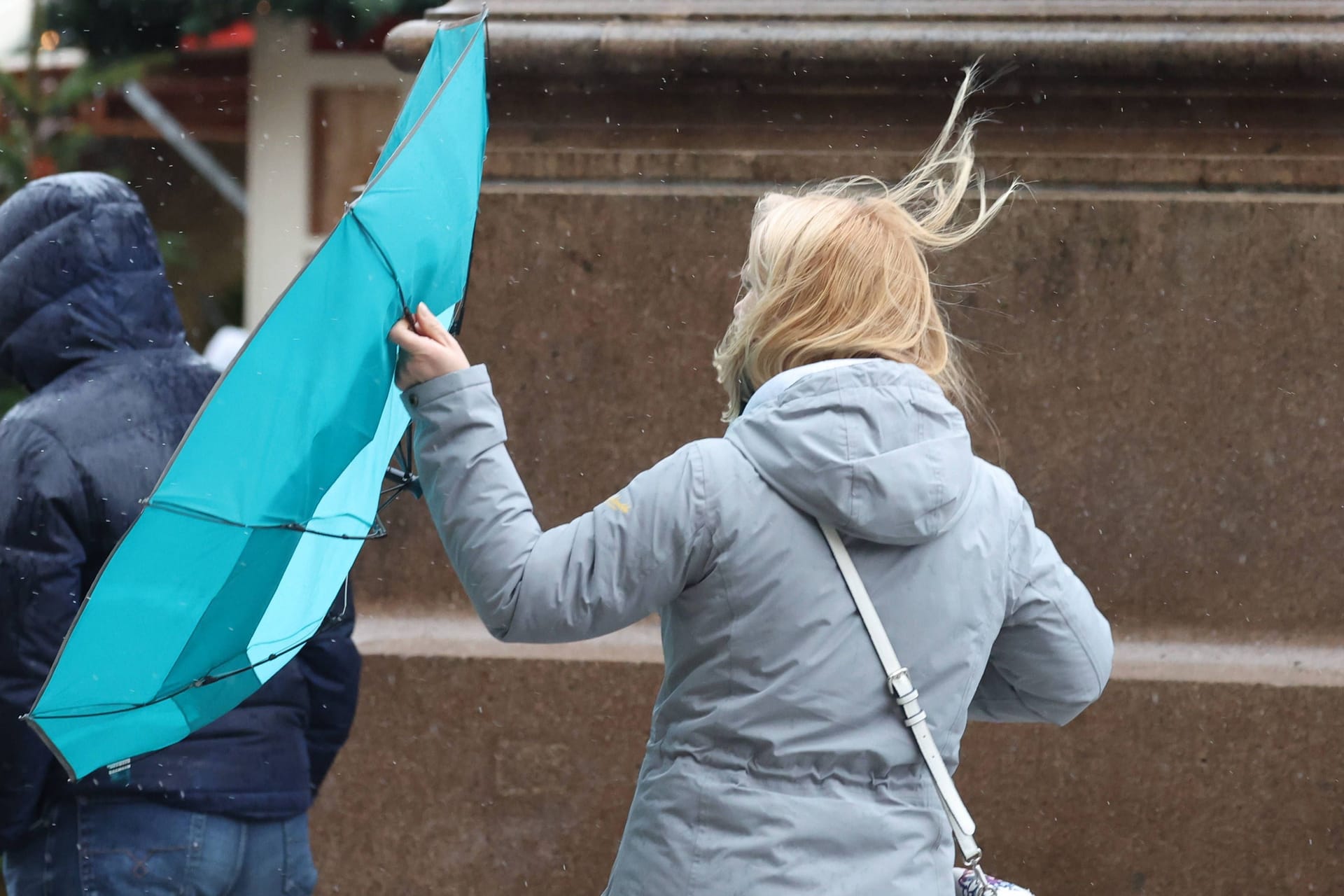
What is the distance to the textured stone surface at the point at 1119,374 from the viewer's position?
393cm

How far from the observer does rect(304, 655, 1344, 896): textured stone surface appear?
382cm

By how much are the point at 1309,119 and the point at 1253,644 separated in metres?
1.40

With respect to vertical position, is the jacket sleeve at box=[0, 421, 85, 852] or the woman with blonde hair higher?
the woman with blonde hair

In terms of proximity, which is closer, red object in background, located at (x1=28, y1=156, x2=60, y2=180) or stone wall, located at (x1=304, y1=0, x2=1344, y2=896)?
stone wall, located at (x1=304, y1=0, x2=1344, y2=896)

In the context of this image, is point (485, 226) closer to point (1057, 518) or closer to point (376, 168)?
point (1057, 518)

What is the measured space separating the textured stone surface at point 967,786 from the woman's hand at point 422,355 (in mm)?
1988

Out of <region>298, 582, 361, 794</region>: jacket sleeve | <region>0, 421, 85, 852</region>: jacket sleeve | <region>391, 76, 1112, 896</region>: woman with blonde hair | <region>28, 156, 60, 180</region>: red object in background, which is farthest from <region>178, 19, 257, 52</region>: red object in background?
<region>391, 76, 1112, 896</region>: woman with blonde hair

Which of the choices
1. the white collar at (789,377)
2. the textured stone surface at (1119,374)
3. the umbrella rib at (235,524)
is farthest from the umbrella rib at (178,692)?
the textured stone surface at (1119,374)

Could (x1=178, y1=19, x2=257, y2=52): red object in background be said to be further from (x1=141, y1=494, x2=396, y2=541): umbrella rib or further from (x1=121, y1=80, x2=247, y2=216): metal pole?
(x1=141, y1=494, x2=396, y2=541): umbrella rib

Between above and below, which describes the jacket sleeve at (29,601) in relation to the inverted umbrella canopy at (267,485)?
below

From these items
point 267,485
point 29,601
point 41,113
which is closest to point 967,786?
point 29,601

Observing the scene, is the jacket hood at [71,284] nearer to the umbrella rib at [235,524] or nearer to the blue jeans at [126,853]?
the blue jeans at [126,853]

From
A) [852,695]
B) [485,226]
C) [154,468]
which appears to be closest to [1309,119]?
[485,226]

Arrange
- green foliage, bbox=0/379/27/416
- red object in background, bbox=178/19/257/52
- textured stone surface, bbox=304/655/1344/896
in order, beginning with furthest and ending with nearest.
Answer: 1. red object in background, bbox=178/19/257/52
2. green foliage, bbox=0/379/27/416
3. textured stone surface, bbox=304/655/1344/896
